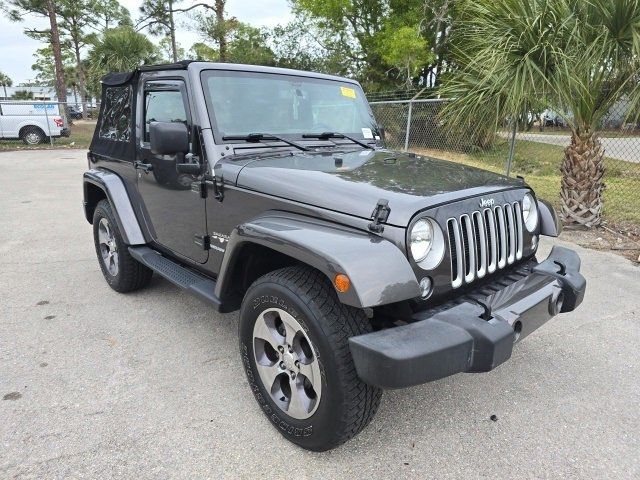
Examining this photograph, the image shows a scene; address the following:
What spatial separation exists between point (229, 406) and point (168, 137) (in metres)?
1.61

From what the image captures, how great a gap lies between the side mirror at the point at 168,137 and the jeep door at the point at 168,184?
13cm

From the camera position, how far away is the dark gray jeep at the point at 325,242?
1.98 m

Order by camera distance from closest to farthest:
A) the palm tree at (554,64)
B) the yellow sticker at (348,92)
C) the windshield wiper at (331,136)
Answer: the windshield wiper at (331,136)
the yellow sticker at (348,92)
the palm tree at (554,64)

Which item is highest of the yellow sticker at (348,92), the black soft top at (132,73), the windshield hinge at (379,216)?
the black soft top at (132,73)

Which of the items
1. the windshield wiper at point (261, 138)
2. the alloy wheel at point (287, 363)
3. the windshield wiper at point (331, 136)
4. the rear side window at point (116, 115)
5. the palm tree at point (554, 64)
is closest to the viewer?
the alloy wheel at point (287, 363)

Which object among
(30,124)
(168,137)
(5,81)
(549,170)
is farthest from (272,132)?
(5,81)

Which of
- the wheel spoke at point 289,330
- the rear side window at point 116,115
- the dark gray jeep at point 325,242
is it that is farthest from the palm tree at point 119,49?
the wheel spoke at point 289,330

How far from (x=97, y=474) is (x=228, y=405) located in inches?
28.7

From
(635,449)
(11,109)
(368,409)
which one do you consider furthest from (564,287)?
(11,109)

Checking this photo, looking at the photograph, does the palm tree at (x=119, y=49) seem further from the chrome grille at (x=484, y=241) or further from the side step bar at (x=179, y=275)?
the chrome grille at (x=484, y=241)

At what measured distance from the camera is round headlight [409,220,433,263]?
212 centimetres

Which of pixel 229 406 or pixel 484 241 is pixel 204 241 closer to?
pixel 229 406

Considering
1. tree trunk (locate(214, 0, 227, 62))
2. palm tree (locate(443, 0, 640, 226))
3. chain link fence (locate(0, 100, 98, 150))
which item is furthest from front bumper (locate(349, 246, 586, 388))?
tree trunk (locate(214, 0, 227, 62))

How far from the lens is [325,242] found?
6.84 ft
